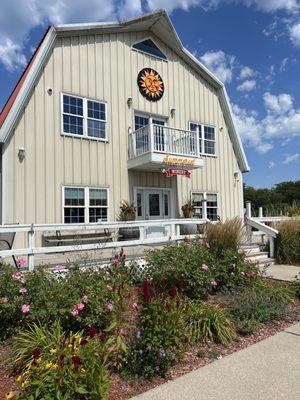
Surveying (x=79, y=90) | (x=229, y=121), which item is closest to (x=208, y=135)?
(x=229, y=121)

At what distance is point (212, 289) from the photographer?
6.31 m

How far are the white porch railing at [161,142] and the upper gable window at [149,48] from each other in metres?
3.52

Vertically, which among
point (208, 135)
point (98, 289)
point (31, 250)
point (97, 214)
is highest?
point (208, 135)

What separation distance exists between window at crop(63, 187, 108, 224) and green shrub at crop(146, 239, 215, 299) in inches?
236

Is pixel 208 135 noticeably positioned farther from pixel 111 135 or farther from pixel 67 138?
pixel 67 138

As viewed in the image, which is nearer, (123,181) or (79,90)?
(79,90)

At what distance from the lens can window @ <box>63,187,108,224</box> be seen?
11609 millimetres

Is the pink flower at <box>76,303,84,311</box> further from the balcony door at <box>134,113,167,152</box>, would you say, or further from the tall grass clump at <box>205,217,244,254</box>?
the balcony door at <box>134,113,167,152</box>

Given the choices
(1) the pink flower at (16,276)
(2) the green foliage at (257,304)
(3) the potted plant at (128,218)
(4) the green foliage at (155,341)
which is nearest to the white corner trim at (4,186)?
(3) the potted plant at (128,218)

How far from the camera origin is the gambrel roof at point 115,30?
34.6 feet

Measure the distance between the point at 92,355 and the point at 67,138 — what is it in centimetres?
976

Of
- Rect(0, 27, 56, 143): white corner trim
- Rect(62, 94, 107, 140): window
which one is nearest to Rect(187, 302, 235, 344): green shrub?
Rect(0, 27, 56, 143): white corner trim

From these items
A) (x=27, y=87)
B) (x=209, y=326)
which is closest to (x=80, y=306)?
(x=209, y=326)

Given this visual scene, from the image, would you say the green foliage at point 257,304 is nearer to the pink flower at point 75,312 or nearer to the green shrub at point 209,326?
the green shrub at point 209,326
